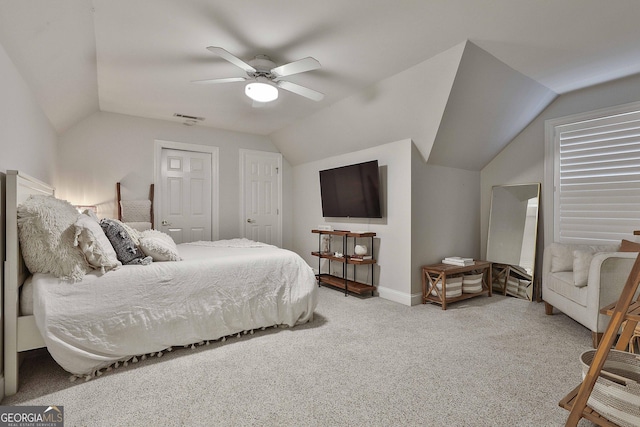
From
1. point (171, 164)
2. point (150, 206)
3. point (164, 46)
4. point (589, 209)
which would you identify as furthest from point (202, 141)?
point (589, 209)

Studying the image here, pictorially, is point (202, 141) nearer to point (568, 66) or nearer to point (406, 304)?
point (406, 304)

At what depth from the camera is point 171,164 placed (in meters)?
4.51

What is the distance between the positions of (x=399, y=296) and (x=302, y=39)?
2.82 metres

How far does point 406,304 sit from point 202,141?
12.1 feet

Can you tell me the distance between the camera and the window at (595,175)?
121 inches

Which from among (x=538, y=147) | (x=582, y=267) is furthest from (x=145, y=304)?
(x=538, y=147)

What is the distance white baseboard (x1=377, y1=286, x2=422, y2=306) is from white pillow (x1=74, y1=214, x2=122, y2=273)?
2802mm

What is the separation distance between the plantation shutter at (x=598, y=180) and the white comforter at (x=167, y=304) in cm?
299

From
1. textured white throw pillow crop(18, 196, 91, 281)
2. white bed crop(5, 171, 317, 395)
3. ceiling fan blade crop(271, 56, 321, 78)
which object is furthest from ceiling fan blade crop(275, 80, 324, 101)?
textured white throw pillow crop(18, 196, 91, 281)

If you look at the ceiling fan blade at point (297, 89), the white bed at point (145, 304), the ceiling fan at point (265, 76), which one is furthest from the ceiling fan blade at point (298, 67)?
the white bed at point (145, 304)

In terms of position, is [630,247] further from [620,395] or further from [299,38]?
[299,38]

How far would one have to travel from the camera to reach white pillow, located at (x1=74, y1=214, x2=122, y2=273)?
197cm

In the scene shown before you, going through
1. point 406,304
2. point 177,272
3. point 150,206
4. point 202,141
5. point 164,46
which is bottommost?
point 406,304

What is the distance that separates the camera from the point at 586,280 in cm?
259
